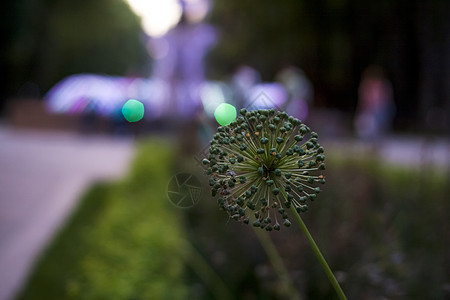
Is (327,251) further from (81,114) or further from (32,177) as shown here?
(81,114)

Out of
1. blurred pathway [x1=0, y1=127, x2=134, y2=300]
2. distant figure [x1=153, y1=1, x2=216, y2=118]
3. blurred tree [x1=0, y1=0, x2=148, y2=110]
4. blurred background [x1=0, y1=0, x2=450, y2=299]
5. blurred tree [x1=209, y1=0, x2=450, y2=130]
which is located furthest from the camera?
blurred tree [x1=0, y1=0, x2=148, y2=110]

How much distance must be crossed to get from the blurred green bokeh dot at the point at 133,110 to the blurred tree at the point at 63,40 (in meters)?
3.66

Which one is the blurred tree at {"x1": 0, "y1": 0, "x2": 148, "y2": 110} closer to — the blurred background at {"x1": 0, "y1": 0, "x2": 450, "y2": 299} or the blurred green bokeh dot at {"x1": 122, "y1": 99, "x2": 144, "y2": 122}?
the blurred background at {"x1": 0, "y1": 0, "x2": 450, "y2": 299}

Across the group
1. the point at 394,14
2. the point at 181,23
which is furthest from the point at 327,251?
the point at 394,14

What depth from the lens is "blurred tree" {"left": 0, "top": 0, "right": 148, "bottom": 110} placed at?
20.5 metres

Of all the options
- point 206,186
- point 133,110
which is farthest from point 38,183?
point 133,110

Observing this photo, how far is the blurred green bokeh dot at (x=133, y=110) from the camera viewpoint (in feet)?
55.9

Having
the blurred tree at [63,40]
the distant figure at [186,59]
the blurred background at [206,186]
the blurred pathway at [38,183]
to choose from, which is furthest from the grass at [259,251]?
the blurred tree at [63,40]

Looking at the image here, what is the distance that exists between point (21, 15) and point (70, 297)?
58.0 feet

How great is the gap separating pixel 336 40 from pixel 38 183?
13.4m

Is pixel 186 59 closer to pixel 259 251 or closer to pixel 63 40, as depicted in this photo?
pixel 259 251

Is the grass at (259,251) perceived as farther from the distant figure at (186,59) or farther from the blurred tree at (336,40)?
the blurred tree at (336,40)

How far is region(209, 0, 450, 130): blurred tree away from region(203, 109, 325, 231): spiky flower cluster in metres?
15.3

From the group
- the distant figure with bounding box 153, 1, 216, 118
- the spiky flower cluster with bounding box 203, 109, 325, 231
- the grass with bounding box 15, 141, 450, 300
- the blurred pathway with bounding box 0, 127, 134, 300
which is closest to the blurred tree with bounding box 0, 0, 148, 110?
the blurred pathway with bounding box 0, 127, 134, 300
